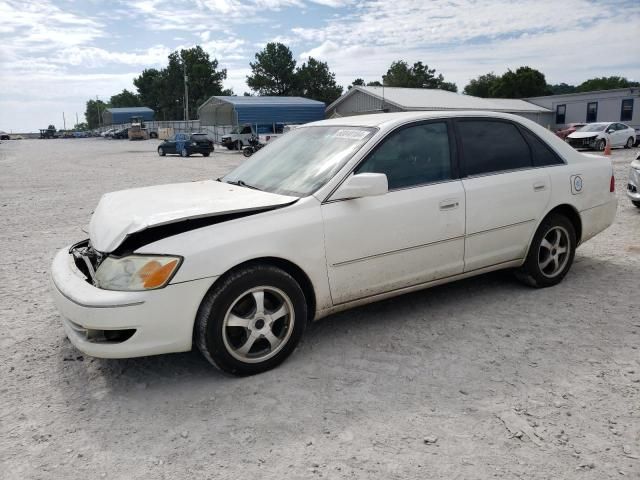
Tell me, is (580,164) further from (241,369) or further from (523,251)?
(241,369)

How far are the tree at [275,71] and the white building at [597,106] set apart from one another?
149 ft

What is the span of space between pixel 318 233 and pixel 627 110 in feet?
134

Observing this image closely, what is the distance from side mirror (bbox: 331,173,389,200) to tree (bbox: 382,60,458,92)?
251ft

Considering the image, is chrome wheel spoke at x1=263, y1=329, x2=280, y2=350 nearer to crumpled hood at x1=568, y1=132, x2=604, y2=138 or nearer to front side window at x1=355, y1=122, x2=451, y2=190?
front side window at x1=355, y1=122, x2=451, y2=190

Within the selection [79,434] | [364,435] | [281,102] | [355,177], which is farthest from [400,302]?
[281,102]

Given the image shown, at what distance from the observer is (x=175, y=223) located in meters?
3.10

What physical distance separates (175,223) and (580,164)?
3.62 meters

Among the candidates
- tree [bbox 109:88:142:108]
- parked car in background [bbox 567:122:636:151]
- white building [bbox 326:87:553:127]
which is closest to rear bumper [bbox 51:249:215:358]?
parked car in background [bbox 567:122:636:151]

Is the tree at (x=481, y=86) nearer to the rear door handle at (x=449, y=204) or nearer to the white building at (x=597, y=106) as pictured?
the white building at (x=597, y=106)

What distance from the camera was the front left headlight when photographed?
2896 mm

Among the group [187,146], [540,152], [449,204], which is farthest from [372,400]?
[187,146]

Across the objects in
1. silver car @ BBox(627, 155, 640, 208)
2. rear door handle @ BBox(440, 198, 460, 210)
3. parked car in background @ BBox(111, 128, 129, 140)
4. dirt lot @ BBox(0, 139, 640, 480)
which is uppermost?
parked car in background @ BBox(111, 128, 129, 140)

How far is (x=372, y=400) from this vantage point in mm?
2922

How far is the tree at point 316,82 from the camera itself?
7994cm
